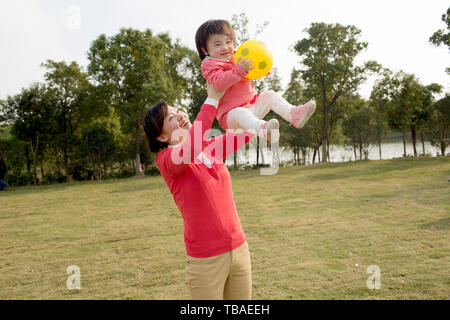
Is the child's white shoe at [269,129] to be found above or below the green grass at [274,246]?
above

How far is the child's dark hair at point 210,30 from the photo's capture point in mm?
2182

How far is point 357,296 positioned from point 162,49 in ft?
83.0

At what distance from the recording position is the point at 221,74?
6.87ft

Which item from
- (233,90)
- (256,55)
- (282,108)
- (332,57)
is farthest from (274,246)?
(332,57)

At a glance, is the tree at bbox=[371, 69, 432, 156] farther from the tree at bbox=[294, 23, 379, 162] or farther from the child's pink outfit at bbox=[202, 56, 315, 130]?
the child's pink outfit at bbox=[202, 56, 315, 130]

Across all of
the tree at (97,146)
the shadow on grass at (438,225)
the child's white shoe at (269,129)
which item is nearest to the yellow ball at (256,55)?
the child's white shoe at (269,129)

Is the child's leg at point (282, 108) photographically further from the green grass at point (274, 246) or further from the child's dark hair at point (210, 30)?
the green grass at point (274, 246)

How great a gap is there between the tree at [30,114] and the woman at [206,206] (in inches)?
1053

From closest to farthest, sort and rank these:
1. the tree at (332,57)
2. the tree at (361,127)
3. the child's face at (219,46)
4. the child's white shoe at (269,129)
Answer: the child's white shoe at (269,129)
the child's face at (219,46)
the tree at (332,57)
the tree at (361,127)

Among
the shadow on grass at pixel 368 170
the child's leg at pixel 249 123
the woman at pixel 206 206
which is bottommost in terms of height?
the shadow on grass at pixel 368 170

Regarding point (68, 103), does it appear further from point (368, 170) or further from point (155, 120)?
point (155, 120)

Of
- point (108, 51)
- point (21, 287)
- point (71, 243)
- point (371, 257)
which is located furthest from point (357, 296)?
point (108, 51)

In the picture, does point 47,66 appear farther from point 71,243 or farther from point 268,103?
point 268,103

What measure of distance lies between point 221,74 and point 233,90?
247mm
